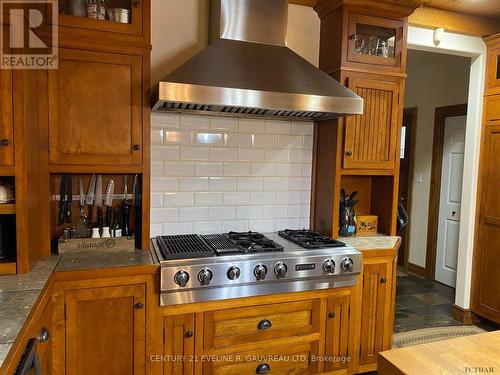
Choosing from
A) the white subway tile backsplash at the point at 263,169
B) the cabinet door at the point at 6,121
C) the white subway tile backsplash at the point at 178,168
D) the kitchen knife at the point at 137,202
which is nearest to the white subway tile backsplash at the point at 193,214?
the white subway tile backsplash at the point at 178,168

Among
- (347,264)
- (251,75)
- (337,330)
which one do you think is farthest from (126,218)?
(337,330)

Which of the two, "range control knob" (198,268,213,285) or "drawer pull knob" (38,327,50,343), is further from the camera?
"range control knob" (198,268,213,285)

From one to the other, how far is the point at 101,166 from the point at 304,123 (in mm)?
1463

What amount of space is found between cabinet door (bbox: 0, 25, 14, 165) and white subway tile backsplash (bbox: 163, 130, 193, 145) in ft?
3.11

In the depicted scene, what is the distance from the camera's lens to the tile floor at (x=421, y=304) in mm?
3467

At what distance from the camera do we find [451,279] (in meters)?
4.34

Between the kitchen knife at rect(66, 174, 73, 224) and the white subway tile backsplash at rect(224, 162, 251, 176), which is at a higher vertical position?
the white subway tile backsplash at rect(224, 162, 251, 176)

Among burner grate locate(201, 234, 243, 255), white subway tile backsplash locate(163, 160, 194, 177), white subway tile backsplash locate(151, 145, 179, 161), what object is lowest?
burner grate locate(201, 234, 243, 255)

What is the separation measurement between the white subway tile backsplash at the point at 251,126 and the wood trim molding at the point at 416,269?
10.3 ft

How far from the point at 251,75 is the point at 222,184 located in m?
0.86

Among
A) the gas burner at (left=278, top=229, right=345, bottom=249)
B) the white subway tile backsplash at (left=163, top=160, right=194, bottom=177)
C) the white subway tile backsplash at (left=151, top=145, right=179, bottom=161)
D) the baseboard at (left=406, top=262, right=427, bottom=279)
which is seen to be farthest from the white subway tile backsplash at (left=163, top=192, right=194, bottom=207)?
the baseboard at (left=406, top=262, right=427, bottom=279)

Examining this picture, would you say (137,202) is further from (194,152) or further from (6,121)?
(6,121)

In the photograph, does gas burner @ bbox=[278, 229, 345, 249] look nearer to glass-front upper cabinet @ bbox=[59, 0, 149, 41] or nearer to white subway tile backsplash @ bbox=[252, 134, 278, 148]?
white subway tile backsplash @ bbox=[252, 134, 278, 148]

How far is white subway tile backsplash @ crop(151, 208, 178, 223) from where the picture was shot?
2535mm
